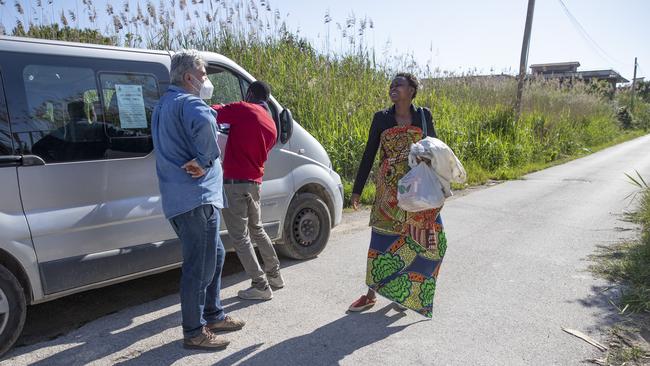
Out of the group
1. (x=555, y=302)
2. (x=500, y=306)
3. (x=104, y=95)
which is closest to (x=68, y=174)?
(x=104, y=95)

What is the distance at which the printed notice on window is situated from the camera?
151 inches

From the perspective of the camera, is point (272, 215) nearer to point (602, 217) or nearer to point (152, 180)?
point (152, 180)

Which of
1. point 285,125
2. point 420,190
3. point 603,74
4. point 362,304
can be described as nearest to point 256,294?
point 362,304

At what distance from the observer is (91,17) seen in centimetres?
833

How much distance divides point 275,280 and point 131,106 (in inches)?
77.9

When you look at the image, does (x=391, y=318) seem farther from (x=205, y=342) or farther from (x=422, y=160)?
(x=205, y=342)

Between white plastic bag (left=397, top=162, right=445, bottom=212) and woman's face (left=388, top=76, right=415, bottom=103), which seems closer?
white plastic bag (left=397, top=162, right=445, bottom=212)

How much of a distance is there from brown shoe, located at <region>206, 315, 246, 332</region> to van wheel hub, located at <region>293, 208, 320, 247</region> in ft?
5.55

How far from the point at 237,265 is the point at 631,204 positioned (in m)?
7.33

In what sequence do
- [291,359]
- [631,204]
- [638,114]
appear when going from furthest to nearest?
[638,114]
[631,204]
[291,359]

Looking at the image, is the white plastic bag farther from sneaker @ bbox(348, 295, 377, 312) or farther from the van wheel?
the van wheel

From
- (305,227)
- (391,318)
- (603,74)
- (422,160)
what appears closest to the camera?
(422,160)

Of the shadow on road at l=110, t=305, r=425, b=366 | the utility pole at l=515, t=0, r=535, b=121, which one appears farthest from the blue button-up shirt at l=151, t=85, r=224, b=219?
the utility pole at l=515, t=0, r=535, b=121

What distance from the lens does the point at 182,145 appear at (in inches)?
121
